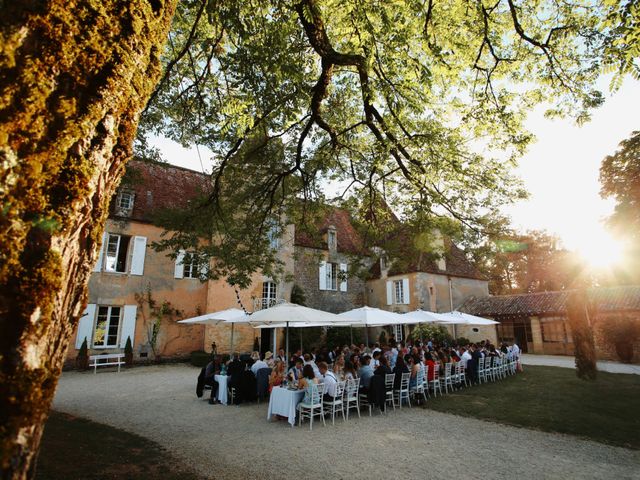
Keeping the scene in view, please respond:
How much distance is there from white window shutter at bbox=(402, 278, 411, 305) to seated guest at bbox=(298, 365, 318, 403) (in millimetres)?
16553

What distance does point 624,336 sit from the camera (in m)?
18.8

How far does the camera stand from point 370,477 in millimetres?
5207

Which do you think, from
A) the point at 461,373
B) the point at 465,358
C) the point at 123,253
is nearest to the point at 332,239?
the point at 123,253

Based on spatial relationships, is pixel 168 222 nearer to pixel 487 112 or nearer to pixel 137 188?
pixel 487 112

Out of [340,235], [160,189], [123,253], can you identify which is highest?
[160,189]

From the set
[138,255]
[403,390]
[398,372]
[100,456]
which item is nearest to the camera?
[100,456]

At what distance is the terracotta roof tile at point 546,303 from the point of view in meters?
19.9

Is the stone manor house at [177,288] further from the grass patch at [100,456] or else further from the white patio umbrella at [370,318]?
the grass patch at [100,456]

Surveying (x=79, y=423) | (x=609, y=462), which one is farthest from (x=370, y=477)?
(x=79, y=423)

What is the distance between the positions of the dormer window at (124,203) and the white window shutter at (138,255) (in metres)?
1.50

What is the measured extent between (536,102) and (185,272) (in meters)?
18.1

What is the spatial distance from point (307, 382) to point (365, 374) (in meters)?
1.97

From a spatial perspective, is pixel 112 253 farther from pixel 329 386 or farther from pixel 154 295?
pixel 329 386

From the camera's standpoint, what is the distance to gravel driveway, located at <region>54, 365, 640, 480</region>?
5.48 metres
